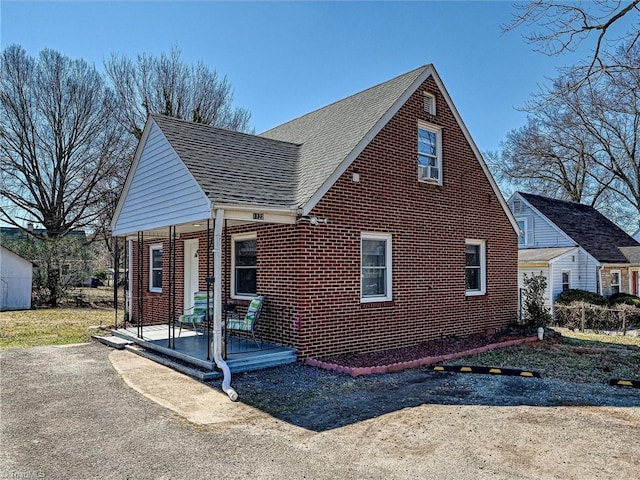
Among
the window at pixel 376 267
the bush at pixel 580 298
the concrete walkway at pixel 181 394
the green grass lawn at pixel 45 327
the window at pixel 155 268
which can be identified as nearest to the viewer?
the concrete walkway at pixel 181 394

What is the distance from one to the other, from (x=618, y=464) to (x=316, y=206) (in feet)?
20.8

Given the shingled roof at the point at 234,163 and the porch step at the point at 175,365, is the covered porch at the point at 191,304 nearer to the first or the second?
the porch step at the point at 175,365

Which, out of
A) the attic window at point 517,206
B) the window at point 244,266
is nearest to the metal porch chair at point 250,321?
the window at point 244,266

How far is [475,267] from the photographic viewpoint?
13320 millimetres

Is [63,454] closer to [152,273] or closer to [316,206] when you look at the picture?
[316,206]

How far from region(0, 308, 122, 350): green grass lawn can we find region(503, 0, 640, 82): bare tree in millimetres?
12541

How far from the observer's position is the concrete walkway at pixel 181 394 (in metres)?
6.25

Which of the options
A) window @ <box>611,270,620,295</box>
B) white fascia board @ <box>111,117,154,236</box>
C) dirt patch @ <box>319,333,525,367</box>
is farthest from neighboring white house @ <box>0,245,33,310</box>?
window @ <box>611,270,620,295</box>

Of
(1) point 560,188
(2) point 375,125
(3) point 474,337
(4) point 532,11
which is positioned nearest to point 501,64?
(2) point 375,125

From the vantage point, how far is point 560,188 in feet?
119

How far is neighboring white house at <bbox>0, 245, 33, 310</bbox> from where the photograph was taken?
73.2 ft

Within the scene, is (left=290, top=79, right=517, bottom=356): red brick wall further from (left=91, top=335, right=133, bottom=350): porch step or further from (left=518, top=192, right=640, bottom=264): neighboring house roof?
(left=518, top=192, right=640, bottom=264): neighboring house roof

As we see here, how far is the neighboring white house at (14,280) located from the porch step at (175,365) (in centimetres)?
1513

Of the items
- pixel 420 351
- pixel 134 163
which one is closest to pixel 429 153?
pixel 420 351
